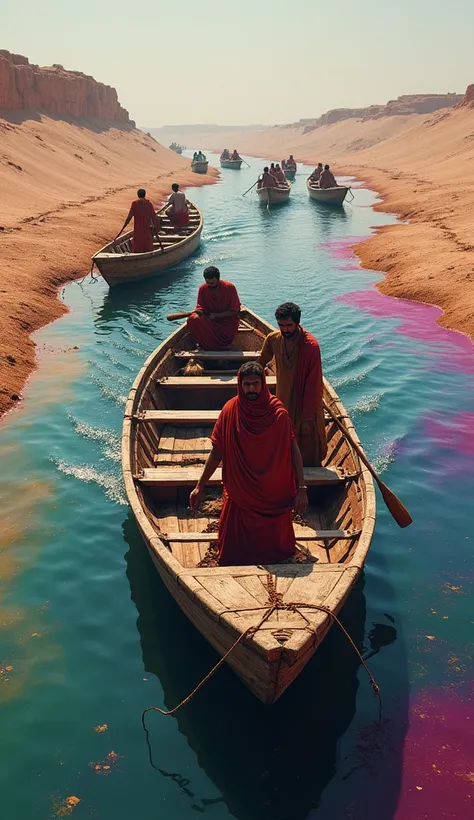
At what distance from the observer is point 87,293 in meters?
19.6

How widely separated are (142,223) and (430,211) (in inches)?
705

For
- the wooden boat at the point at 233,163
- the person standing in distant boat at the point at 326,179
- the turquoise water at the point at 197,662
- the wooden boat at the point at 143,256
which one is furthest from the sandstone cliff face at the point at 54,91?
the turquoise water at the point at 197,662

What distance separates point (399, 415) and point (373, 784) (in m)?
7.48

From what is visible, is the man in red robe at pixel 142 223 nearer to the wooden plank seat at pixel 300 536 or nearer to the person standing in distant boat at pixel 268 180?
the wooden plank seat at pixel 300 536

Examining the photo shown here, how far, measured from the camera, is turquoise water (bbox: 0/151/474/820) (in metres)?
4.66

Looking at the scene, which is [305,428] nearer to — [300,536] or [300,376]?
[300,376]

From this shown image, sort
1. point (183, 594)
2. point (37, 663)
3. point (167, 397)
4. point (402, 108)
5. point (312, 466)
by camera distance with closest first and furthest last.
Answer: point (183, 594), point (37, 663), point (312, 466), point (167, 397), point (402, 108)

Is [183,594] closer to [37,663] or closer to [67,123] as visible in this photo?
[37,663]

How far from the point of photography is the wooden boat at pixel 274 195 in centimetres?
3809

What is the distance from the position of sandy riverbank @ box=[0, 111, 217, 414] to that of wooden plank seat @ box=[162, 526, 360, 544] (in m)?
5.96

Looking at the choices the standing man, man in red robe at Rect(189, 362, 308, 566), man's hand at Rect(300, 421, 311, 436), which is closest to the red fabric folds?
the standing man

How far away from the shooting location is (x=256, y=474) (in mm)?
5410

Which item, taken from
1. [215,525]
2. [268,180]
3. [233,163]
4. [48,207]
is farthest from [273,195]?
[233,163]

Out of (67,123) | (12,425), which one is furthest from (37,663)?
(67,123)
